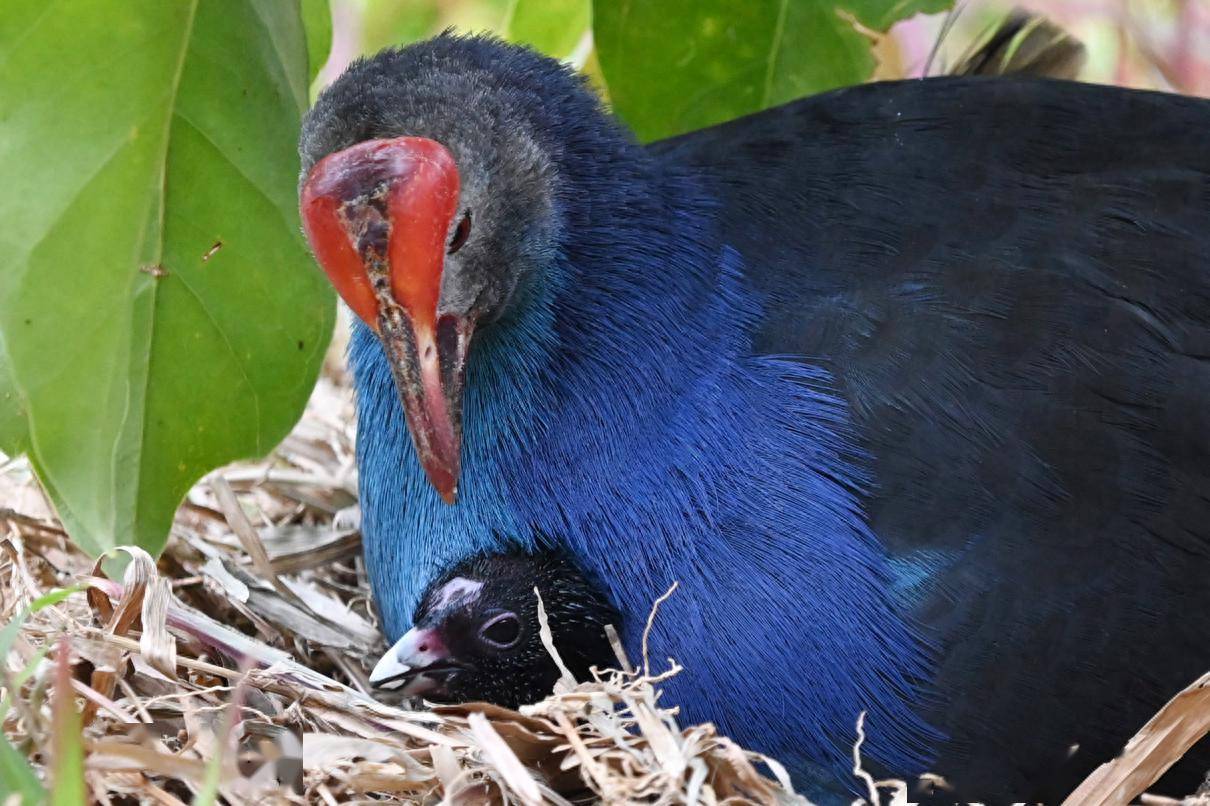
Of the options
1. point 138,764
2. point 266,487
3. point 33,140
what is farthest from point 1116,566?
point 266,487

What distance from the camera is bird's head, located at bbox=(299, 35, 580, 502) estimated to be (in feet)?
5.14

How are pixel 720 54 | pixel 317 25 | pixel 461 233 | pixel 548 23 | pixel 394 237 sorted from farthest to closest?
pixel 548 23, pixel 720 54, pixel 317 25, pixel 461 233, pixel 394 237

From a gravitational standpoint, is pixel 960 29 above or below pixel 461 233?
above

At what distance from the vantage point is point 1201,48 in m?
3.16

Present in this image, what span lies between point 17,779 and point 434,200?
685 mm

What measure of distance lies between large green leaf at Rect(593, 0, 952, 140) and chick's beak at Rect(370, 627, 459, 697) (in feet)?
2.96

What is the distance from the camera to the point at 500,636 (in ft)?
5.98

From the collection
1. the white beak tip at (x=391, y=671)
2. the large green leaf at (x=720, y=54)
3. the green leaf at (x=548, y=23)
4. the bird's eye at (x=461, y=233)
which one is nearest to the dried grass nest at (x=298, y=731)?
the white beak tip at (x=391, y=671)

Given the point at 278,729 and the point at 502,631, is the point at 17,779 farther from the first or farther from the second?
the point at 502,631

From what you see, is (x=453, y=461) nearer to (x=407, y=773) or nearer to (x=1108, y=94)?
(x=407, y=773)

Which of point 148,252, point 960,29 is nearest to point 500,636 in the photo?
point 148,252

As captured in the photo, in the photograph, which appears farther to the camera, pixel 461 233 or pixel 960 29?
pixel 960 29

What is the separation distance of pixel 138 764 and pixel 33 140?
0.71 metres

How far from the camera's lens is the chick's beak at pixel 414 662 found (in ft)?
5.90
